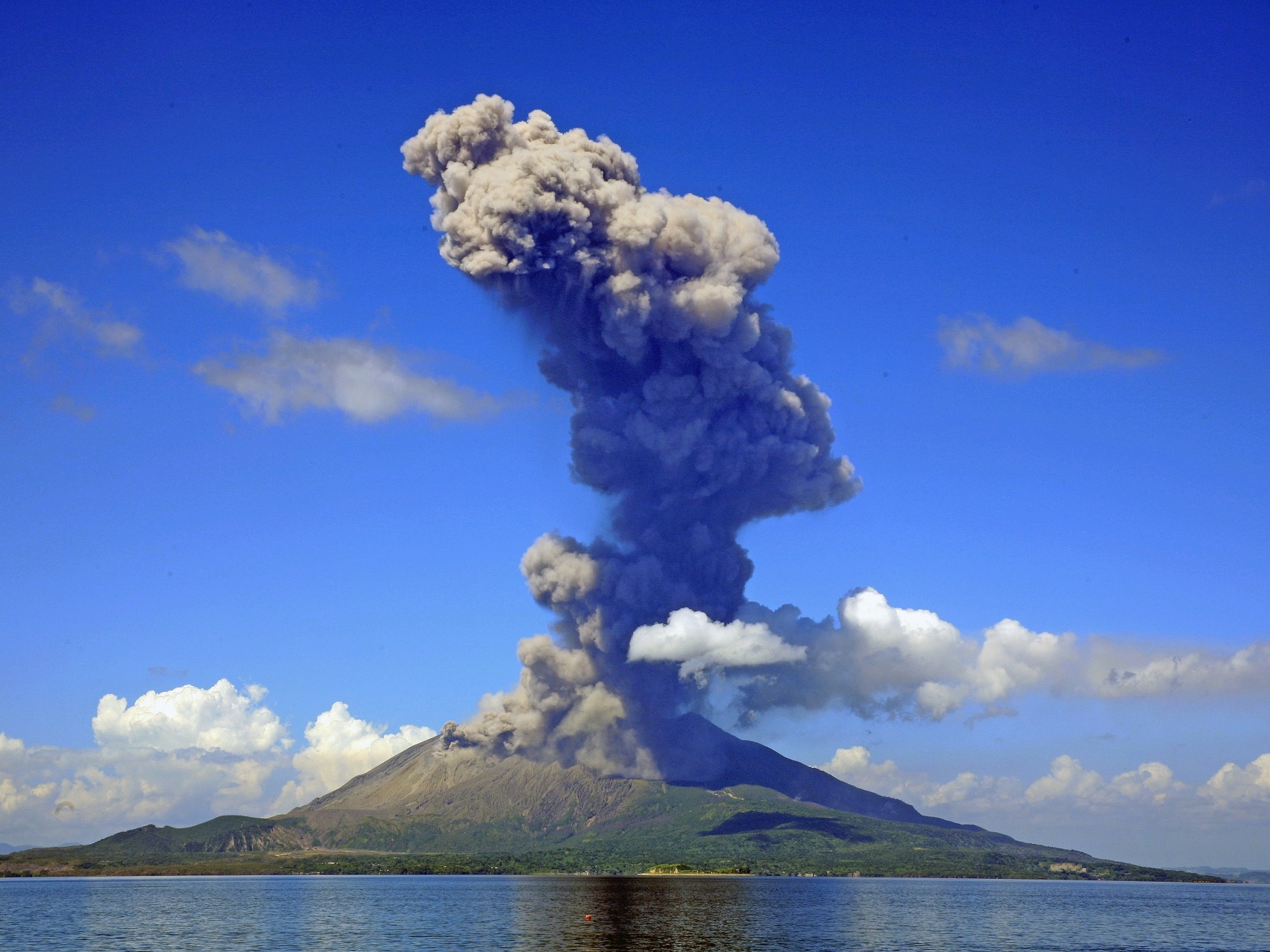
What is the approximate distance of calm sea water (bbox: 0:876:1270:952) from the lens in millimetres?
85188

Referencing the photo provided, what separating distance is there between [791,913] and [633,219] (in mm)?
79202

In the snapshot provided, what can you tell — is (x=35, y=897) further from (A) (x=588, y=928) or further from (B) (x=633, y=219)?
(B) (x=633, y=219)

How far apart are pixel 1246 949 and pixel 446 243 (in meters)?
106

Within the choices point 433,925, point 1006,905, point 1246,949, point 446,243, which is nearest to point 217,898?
point 433,925

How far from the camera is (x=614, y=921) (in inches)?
4099

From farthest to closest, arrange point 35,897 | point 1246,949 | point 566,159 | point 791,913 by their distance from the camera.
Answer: point 35,897 < point 566,159 < point 791,913 < point 1246,949

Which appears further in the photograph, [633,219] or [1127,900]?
[1127,900]

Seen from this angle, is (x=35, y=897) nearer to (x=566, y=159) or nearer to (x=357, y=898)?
(x=357, y=898)

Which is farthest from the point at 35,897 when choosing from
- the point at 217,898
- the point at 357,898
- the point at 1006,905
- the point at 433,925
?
the point at 1006,905

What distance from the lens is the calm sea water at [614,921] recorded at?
85188 millimetres

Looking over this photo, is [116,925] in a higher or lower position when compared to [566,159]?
lower

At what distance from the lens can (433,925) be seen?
101 m

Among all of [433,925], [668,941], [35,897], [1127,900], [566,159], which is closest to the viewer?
[668,941]

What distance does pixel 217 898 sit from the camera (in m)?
159
